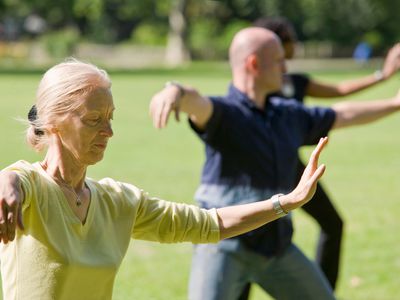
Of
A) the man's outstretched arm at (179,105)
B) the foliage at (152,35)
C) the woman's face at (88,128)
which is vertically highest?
the woman's face at (88,128)

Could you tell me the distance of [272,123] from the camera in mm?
6027

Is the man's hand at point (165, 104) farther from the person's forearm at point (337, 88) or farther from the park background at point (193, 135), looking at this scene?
the person's forearm at point (337, 88)

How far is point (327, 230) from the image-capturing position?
25.1ft

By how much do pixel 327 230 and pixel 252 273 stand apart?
6.65 ft

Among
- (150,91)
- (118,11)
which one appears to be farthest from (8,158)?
(118,11)

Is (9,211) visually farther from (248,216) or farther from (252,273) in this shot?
A: (252,273)

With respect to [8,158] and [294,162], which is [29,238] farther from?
[8,158]

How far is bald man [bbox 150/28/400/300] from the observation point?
18.5ft

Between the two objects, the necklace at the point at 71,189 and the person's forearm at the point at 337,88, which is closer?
the necklace at the point at 71,189

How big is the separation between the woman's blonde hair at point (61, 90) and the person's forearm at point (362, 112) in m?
2.96

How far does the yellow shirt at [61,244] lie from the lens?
354 centimetres

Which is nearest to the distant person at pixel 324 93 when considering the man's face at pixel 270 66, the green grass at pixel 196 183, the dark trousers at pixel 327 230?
the dark trousers at pixel 327 230

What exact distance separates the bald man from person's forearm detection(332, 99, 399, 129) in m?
0.05

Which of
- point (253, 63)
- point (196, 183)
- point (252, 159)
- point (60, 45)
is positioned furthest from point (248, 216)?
point (60, 45)
